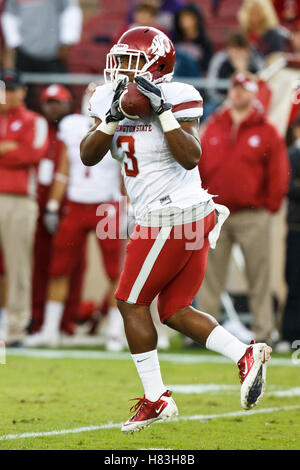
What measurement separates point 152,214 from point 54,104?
4.49 meters

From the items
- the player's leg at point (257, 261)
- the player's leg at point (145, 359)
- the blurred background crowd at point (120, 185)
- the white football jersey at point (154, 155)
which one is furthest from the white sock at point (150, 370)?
the player's leg at point (257, 261)

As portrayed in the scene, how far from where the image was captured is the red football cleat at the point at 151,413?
434cm

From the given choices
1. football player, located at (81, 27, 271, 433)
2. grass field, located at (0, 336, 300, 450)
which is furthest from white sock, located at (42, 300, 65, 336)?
football player, located at (81, 27, 271, 433)

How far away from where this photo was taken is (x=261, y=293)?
8055 millimetres

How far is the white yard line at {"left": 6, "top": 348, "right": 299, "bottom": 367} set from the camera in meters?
7.37

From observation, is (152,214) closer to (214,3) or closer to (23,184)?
(23,184)

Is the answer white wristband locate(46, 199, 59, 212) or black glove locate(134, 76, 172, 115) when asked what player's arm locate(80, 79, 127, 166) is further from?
white wristband locate(46, 199, 59, 212)

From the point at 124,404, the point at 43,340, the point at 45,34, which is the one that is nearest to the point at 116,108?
the point at 124,404

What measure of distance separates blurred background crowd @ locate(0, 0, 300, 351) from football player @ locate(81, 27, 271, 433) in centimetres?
350

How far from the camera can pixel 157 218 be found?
4398mm

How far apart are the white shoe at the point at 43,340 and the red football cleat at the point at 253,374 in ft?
13.1

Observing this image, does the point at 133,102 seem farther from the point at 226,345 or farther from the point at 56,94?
the point at 56,94

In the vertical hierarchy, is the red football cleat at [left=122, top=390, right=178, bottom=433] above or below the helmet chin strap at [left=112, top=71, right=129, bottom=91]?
below
